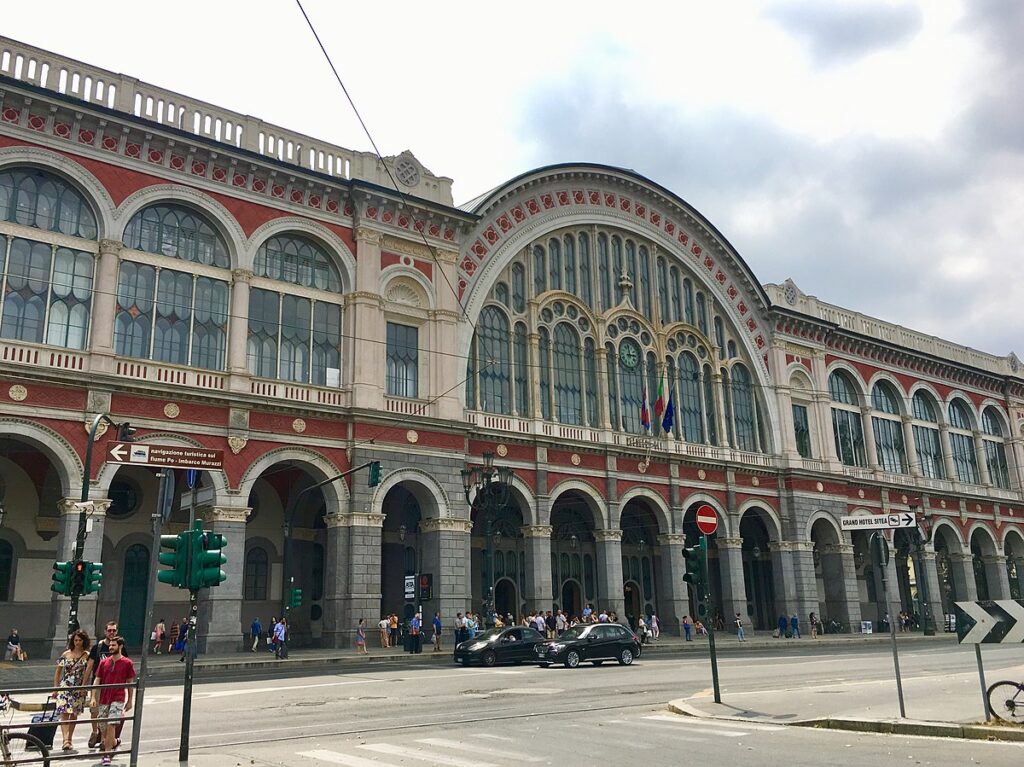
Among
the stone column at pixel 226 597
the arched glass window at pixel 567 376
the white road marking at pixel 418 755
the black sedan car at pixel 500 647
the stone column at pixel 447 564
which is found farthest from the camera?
the arched glass window at pixel 567 376

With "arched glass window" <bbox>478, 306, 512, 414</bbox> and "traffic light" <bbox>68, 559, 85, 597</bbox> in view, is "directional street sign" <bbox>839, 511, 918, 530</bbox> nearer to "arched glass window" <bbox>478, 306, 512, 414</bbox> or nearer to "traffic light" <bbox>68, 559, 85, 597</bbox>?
"traffic light" <bbox>68, 559, 85, 597</bbox>

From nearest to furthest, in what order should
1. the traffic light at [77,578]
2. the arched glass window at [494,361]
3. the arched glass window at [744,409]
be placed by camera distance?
the traffic light at [77,578] < the arched glass window at [494,361] < the arched glass window at [744,409]

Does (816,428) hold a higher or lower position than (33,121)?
lower

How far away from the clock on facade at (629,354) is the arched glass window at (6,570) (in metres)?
27.9

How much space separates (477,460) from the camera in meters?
38.4

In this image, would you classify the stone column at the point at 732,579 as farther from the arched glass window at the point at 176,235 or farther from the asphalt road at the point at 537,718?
the arched glass window at the point at 176,235

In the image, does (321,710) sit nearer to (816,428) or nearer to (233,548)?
(233,548)

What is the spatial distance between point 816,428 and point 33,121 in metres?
42.5

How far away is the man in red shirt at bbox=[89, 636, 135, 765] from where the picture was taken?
11.2 m

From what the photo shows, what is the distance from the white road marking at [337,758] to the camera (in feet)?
35.4

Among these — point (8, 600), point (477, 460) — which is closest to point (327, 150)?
point (477, 460)

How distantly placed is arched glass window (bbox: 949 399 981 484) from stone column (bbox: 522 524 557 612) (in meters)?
36.6

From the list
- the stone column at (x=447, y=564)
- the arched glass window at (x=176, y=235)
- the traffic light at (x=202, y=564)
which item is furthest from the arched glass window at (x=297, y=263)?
the traffic light at (x=202, y=564)

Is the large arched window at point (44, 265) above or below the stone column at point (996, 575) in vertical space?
above
